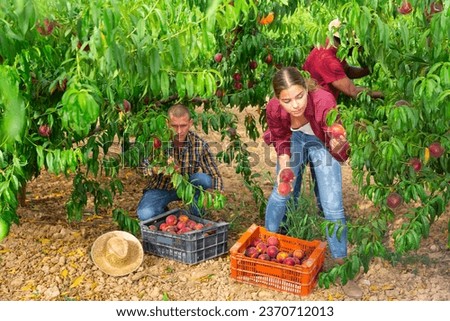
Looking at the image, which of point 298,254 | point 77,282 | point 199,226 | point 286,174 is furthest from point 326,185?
point 77,282

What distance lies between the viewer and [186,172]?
387 cm

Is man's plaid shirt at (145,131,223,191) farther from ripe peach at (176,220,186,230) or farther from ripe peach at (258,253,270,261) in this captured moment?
ripe peach at (258,253,270,261)

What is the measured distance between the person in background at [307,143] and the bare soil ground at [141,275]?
11.6 inches

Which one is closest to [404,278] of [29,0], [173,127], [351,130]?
[351,130]

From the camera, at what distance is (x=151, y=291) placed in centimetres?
351

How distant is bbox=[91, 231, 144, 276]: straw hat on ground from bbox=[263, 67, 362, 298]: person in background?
0.81 metres

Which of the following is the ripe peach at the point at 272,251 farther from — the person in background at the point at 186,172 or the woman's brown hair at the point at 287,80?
the woman's brown hair at the point at 287,80

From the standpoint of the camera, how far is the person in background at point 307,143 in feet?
10.8

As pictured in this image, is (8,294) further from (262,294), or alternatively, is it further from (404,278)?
(404,278)

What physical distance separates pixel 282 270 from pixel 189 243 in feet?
1.99

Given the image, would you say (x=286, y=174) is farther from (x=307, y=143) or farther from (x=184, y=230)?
(x=184, y=230)

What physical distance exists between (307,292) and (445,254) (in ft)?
3.35

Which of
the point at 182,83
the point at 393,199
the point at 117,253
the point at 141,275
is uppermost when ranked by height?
the point at 182,83

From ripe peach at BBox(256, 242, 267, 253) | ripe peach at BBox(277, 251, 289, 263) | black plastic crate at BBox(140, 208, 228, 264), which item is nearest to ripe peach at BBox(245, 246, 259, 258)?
ripe peach at BBox(256, 242, 267, 253)
